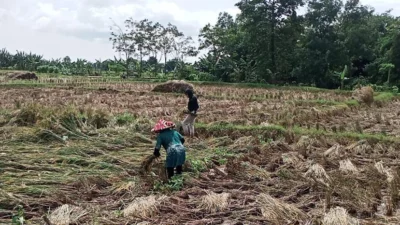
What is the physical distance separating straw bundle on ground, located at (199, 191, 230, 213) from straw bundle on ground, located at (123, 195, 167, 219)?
1.62 feet

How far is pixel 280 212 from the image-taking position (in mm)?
4230

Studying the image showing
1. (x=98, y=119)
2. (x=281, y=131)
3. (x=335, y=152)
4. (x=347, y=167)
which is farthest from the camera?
(x=98, y=119)

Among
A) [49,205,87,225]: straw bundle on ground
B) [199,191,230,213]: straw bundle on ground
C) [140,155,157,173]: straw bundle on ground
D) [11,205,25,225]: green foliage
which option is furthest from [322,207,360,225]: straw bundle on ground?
[11,205,25,225]: green foliage

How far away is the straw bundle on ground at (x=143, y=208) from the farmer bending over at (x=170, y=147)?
3.37 ft

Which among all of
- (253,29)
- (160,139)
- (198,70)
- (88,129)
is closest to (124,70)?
(198,70)

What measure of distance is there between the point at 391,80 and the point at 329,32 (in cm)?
477

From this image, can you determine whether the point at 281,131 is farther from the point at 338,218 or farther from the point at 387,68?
the point at 387,68

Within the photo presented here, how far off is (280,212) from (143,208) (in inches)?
55.2

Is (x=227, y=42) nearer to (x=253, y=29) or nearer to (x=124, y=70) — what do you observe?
(x=253, y=29)

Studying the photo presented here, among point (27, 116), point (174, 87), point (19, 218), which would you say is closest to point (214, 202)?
point (19, 218)

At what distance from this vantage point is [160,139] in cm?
580

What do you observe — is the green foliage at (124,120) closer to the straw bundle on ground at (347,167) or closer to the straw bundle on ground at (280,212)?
the straw bundle on ground at (347,167)

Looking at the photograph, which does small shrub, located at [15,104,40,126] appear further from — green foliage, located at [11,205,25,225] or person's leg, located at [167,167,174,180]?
green foliage, located at [11,205,25,225]

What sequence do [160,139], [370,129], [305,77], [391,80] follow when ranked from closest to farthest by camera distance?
[160,139]
[370,129]
[391,80]
[305,77]
